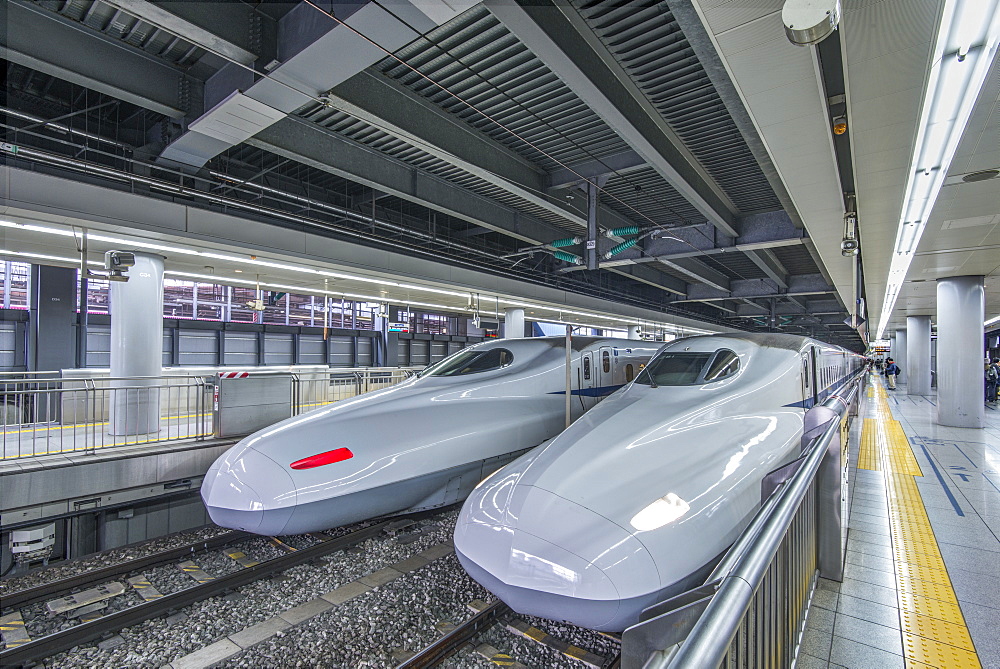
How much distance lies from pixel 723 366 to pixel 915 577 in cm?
244

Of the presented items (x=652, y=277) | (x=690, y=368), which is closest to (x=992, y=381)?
(x=652, y=277)

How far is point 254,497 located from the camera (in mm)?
4859

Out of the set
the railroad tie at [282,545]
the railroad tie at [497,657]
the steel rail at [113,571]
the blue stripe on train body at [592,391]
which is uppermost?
the blue stripe on train body at [592,391]

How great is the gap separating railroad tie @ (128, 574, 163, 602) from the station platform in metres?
5.28

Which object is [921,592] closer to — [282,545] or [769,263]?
[282,545]

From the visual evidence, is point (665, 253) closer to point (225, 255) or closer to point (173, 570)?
point (225, 255)

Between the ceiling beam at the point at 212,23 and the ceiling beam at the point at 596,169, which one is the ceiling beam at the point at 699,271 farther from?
the ceiling beam at the point at 212,23

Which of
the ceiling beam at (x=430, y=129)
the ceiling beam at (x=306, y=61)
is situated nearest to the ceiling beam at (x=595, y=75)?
the ceiling beam at (x=306, y=61)

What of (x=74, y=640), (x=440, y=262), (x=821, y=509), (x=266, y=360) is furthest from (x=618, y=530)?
(x=266, y=360)

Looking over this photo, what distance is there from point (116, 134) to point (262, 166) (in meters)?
2.03

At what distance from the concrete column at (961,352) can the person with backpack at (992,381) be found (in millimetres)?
8904

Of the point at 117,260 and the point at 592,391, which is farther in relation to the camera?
the point at 592,391

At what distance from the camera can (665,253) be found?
1242 cm

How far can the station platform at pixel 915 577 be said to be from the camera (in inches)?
115
